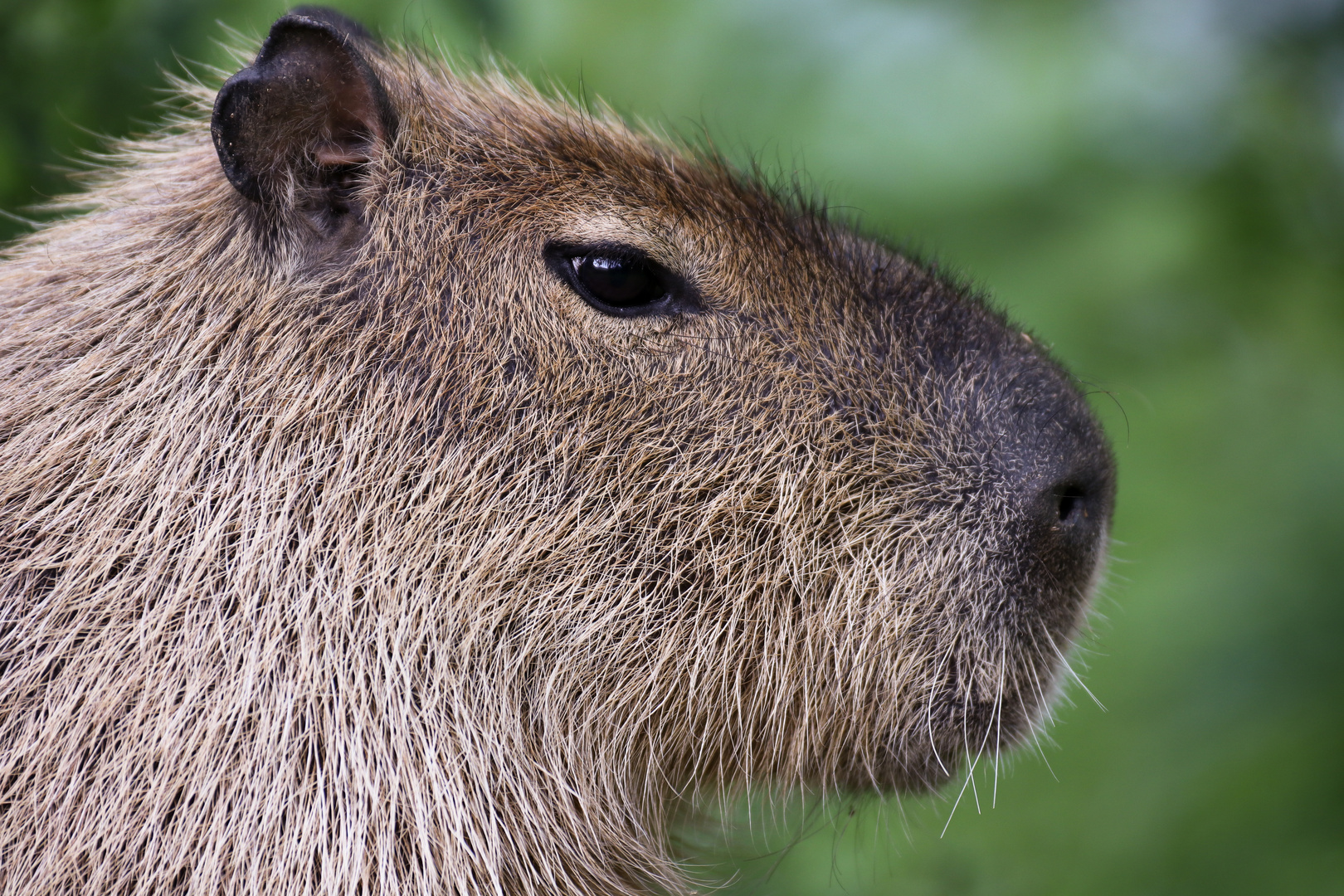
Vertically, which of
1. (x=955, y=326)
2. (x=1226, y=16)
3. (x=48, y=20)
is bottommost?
(x=48, y=20)

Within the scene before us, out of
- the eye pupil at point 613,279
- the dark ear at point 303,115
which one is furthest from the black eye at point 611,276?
the dark ear at point 303,115

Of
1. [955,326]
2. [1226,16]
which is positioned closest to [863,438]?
[955,326]

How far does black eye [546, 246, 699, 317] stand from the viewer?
7.09 feet

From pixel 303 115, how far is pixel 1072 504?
1691mm

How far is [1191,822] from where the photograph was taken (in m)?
3.64

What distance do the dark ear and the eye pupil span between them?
460mm

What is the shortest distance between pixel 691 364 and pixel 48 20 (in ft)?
7.41

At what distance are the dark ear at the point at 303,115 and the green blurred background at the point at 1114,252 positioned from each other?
2.88 feet

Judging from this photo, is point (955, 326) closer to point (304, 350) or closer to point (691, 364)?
point (691, 364)

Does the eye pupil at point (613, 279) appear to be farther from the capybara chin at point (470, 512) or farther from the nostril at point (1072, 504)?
the nostril at point (1072, 504)

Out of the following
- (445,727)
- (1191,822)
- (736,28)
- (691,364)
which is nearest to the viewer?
(445,727)

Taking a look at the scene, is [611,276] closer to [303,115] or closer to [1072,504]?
[303,115]

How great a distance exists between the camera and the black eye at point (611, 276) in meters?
2.16

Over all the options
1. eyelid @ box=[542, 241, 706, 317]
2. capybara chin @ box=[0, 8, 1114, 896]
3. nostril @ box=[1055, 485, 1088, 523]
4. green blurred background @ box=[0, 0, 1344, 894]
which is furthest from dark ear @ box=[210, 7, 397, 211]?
nostril @ box=[1055, 485, 1088, 523]
